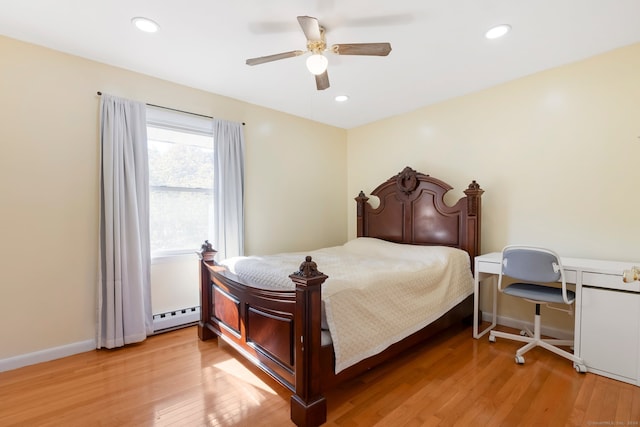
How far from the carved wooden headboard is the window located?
215 centimetres

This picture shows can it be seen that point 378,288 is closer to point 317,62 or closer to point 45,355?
point 317,62

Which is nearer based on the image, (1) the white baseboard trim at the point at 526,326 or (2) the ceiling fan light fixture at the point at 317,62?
(2) the ceiling fan light fixture at the point at 317,62

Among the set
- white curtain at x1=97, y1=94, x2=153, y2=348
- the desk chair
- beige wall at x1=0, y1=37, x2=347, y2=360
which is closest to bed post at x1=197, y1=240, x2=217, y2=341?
white curtain at x1=97, y1=94, x2=153, y2=348

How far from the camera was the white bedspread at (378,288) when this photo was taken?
6.18 feet

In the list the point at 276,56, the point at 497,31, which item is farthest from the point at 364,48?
the point at 497,31

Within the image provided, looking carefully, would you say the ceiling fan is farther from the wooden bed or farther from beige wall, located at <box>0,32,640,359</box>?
beige wall, located at <box>0,32,640,359</box>

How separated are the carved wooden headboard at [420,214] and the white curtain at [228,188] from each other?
1.76 metres

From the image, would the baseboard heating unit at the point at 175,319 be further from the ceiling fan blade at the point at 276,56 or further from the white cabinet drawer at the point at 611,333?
the white cabinet drawer at the point at 611,333

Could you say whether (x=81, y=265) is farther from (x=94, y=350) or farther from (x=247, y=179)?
(x=247, y=179)

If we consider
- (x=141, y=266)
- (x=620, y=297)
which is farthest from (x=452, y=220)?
(x=141, y=266)

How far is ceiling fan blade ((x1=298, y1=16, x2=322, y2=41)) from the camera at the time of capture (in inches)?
69.1

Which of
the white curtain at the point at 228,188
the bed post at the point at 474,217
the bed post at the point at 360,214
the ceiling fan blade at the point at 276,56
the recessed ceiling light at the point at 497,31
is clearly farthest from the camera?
the bed post at the point at 360,214

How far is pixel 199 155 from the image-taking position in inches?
130

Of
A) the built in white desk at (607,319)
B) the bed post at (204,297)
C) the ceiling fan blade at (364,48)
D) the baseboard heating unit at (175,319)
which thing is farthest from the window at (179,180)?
the built in white desk at (607,319)
